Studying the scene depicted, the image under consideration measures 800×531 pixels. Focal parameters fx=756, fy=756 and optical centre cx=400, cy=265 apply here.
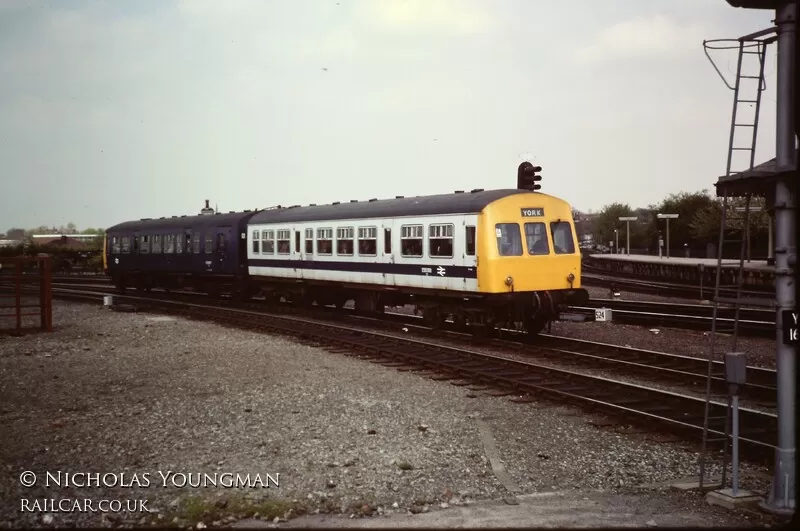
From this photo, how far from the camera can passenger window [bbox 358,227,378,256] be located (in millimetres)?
20672

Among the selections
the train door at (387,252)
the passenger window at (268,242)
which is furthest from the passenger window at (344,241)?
the passenger window at (268,242)

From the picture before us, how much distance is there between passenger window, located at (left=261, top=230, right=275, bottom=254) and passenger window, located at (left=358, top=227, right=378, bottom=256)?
576cm

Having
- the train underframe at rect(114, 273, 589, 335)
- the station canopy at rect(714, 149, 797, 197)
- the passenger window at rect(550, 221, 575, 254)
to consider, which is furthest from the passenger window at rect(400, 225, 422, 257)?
the station canopy at rect(714, 149, 797, 197)

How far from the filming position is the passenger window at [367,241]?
67.8ft

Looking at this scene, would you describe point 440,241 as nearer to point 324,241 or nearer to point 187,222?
point 324,241

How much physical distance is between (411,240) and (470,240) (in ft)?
8.13

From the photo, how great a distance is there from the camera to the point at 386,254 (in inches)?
794

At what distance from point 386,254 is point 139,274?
19443 mm

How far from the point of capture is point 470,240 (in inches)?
672

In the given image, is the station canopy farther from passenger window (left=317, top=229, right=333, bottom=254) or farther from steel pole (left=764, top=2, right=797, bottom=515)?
passenger window (left=317, top=229, right=333, bottom=254)

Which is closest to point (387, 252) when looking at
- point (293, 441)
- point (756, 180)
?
point (293, 441)

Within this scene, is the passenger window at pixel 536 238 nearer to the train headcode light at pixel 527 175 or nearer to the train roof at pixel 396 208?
the train roof at pixel 396 208

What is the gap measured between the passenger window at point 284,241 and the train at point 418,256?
34 mm

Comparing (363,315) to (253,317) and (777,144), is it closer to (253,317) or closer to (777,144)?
(253,317)
